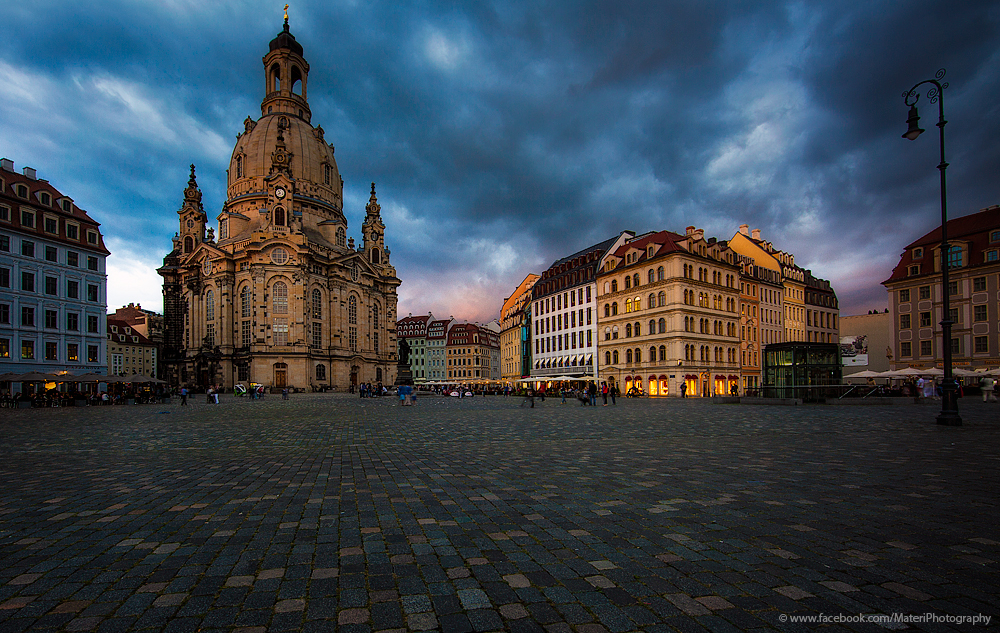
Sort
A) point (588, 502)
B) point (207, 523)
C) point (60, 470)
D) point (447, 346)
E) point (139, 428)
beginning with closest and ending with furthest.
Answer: point (207, 523)
point (588, 502)
point (60, 470)
point (139, 428)
point (447, 346)

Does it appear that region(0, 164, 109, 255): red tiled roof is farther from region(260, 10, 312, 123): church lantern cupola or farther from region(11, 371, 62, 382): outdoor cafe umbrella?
region(260, 10, 312, 123): church lantern cupola

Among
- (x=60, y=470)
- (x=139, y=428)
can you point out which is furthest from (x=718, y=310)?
(x=60, y=470)

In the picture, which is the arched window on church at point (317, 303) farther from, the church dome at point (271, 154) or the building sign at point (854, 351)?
the building sign at point (854, 351)

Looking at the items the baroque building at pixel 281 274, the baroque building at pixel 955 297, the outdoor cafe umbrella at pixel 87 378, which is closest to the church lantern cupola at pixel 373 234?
the baroque building at pixel 281 274

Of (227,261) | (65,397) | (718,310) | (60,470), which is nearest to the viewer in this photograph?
(60,470)

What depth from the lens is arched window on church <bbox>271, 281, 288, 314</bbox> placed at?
Result: 7043 centimetres

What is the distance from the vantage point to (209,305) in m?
75.8

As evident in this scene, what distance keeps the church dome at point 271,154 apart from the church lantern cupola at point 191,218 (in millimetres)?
9750

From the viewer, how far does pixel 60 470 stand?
899 cm

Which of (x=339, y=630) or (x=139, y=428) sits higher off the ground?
(x=339, y=630)

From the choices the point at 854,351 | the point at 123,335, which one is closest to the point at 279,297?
the point at 123,335

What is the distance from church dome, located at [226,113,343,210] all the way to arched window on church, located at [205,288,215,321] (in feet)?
61.9

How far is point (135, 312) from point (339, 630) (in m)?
161

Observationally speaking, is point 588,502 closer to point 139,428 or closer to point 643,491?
point 643,491
